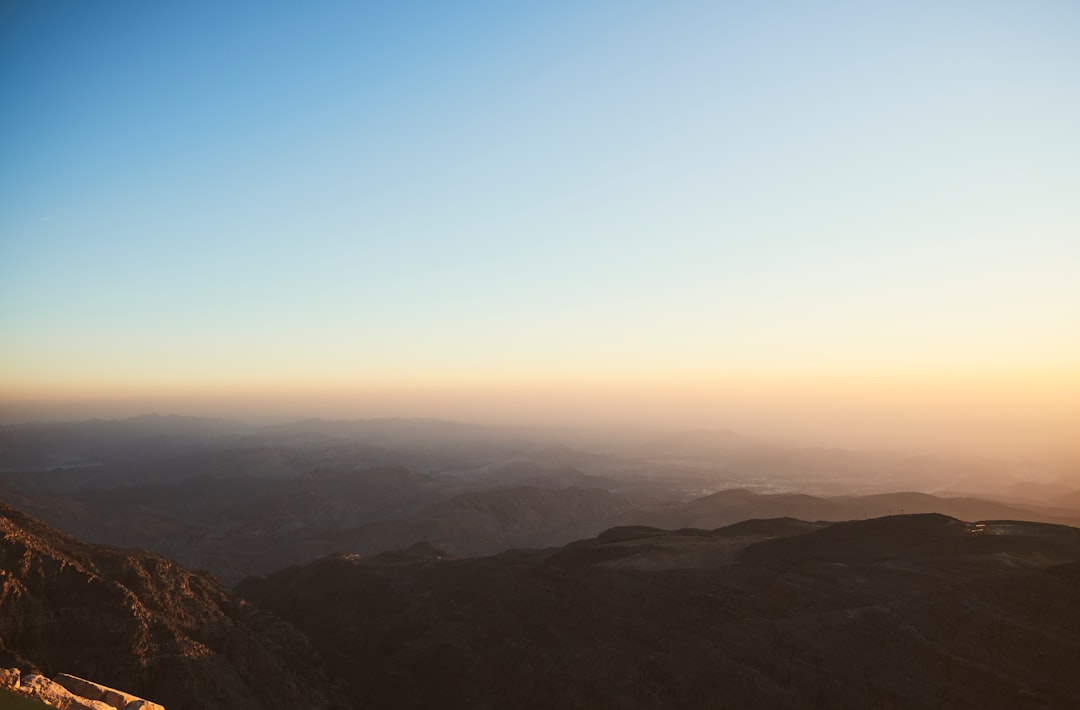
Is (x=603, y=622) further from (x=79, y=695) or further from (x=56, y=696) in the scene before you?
(x=56, y=696)

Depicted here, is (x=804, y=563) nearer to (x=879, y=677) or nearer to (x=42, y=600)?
(x=879, y=677)

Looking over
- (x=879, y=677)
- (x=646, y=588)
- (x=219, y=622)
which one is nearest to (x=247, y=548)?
(x=219, y=622)

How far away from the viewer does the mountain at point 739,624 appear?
89.9 ft

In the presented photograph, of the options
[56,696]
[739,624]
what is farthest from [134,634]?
[739,624]

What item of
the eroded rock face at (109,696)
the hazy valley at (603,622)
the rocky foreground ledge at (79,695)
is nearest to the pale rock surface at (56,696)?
the rocky foreground ledge at (79,695)

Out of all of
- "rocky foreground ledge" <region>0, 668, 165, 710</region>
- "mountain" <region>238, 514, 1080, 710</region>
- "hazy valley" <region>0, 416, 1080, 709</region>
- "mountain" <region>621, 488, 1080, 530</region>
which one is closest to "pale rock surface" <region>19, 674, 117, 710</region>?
"rocky foreground ledge" <region>0, 668, 165, 710</region>

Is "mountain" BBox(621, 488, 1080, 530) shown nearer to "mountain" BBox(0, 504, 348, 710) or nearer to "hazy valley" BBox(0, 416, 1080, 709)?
"hazy valley" BBox(0, 416, 1080, 709)

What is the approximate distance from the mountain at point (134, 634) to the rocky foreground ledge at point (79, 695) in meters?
18.5

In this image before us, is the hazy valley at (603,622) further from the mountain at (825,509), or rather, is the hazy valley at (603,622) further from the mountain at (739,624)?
the mountain at (825,509)

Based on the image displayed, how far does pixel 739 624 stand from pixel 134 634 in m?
32.3

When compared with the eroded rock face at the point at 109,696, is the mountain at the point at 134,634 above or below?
below

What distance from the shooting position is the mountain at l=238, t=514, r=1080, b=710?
89.9ft

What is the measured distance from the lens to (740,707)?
27.0m

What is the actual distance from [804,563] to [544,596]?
66.4 ft
